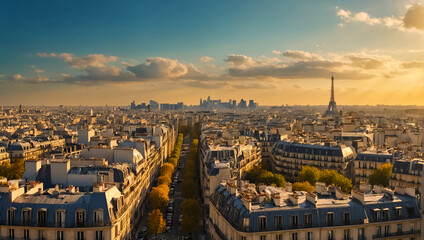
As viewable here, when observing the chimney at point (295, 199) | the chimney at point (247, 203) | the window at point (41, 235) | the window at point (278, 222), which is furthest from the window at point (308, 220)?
the window at point (41, 235)

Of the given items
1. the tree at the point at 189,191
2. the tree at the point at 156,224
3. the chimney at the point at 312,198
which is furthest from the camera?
the tree at the point at 189,191

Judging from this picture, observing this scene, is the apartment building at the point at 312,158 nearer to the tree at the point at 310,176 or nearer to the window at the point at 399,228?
the tree at the point at 310,176

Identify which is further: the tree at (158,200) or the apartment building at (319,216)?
the tree at (158,200)

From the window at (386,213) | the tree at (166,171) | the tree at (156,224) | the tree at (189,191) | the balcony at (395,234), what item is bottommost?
the tree at (156,224)

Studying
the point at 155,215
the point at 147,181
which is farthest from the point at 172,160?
the point at 155,215

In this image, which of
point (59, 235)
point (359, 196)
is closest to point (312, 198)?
point (359, 196)

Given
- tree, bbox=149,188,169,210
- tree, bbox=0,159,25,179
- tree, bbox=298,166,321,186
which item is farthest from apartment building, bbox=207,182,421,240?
tree, bbox=0,159,25,179
